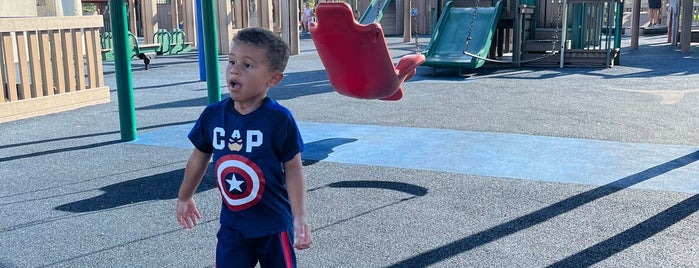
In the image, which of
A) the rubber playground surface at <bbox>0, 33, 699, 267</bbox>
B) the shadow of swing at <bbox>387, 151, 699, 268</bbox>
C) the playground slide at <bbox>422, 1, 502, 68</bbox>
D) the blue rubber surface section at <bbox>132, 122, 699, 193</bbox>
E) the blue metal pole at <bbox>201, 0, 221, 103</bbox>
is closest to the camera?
the shadow of swing at <bbox>387, 151, 699, 268</bbox>

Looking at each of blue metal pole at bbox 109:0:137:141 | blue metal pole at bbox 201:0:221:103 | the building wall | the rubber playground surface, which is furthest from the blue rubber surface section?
the building wall

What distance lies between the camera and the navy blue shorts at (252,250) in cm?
253

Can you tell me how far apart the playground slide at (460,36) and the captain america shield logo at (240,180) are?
1043cm

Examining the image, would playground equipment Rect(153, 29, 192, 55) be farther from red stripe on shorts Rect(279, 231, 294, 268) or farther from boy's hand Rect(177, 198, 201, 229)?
red stripe on shorts Rect(279, 231, 294, 268)

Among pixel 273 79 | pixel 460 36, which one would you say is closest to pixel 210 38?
pixel 273 79

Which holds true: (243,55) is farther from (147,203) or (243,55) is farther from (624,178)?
(624,178)

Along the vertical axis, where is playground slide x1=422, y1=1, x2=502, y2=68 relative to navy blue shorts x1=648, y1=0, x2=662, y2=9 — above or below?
below

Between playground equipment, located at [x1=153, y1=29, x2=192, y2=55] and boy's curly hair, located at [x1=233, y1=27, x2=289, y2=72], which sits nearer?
boy's curly hair, located at [x1=233, y1=27, x2=289, y2=72]

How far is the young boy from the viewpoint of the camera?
2447mm

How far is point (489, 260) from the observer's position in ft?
11.9

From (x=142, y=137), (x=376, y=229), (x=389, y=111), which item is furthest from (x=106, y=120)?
(x=376, y=229)

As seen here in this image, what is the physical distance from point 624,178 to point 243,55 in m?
3.93

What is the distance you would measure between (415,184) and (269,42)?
2984mm

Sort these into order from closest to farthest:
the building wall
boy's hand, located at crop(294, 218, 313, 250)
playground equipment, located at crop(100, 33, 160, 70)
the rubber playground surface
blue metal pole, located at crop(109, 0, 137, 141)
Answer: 1. boy's hand, located at crop(294, 218, 313, 250)
2. the rubber playground surface
3. blue metal pole, located at crop(109, 0, 137, 141)
4. playground equipment, located at crop(100, 33, 160, 70)
5. the building wall
